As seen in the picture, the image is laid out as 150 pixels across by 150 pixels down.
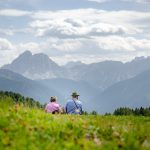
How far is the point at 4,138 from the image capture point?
8719 mm

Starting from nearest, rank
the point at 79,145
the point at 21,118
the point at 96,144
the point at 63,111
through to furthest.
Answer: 1. the point at 79,145
2. the point at 96,144
3. the point at 21,118
4. the point at 63,111

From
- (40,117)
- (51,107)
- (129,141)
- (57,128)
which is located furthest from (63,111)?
(129,141)

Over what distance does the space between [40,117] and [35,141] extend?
3632mm

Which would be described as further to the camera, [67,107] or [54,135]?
[67,107]

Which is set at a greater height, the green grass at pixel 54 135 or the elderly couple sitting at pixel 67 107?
the elderly couple sitting at pixel 67 107

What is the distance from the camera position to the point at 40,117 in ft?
40.4

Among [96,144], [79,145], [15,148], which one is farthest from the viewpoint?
[96,144]

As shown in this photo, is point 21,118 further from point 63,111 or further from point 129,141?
point 63,111

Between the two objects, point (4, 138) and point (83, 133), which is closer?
point (4, 138)

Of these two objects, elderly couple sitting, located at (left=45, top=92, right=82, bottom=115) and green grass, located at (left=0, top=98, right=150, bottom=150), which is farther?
elderly couple sitting, located at (left=45, top=92, right=82, bottom=115)

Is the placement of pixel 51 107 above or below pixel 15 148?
above

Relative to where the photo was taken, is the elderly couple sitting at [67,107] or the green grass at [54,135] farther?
the elderly couple sitting at [67,107]

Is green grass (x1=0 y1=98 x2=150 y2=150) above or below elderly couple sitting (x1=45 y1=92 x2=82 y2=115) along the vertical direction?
below

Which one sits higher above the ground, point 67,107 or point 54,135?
point 67,107
